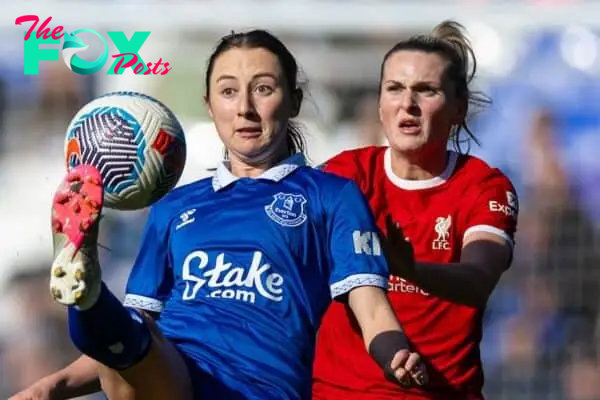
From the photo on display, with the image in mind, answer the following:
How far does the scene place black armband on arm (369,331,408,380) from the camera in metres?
4.30

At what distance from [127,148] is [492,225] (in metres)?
1.39

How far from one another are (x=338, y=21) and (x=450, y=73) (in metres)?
2.63

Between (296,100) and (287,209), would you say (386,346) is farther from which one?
(296,100)

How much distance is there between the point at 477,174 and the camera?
222 inches

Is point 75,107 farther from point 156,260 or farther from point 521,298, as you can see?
point 156,260

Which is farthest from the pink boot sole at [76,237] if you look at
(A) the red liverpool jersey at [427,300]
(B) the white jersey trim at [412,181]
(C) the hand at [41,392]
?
(B) the white jersey trim at [412,181]

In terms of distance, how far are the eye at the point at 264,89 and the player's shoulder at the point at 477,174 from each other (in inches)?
40.4

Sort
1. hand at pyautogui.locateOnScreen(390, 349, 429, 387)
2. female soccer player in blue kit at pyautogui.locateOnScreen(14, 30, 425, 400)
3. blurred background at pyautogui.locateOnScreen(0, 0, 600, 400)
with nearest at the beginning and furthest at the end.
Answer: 1. hand at pyautogui.locateOnScreen(390, 349, 429, 387)
2. female soccer player in blue kit at pyautogui.locateOnScreen(14, 30, 425, 400)
3. blurred background at pyautogui.locateOnScreen(0, 0, 600, 400)

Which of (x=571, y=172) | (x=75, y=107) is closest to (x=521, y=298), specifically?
(x=571, y=172)

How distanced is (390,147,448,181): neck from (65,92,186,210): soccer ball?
1003mm

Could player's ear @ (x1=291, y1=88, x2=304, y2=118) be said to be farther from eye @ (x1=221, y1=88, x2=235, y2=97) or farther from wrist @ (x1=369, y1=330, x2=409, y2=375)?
wrist @ (x1=369, y1=330, x2=409, y2=375)

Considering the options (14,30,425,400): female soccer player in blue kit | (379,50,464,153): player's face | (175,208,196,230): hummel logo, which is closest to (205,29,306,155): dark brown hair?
(14,30,425,400): female soccer player in blue kit

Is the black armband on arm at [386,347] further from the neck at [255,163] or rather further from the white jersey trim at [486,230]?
the white jersey trim at [486,230]

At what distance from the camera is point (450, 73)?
18.6ft
